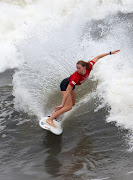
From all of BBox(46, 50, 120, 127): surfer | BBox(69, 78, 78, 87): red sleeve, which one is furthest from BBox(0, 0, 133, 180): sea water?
BBox(69, 78, 78, 87): red sleeve

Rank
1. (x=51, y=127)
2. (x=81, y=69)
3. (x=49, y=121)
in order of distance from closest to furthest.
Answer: (x=81, y=69) < (x=51, y=127) < (x=49, y=121)

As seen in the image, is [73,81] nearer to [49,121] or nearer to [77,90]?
[49,121]

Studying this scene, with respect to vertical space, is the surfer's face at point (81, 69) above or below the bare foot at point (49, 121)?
above

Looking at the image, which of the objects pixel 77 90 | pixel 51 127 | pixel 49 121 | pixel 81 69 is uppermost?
pixel 77 90

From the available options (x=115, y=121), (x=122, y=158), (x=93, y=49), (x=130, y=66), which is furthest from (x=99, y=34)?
(x=122, y=158)

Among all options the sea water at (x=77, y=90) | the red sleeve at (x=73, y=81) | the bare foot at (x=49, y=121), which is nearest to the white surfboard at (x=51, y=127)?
the bare foot at (x=49, y=121)

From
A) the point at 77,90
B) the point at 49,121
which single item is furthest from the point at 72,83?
the point at 77,90

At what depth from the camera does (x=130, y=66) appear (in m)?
8.05

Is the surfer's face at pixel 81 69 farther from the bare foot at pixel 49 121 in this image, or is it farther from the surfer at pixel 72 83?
the bare foot at pixel 49 121

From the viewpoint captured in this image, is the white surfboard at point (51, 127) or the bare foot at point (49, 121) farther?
the bare foot at point (49, 121)

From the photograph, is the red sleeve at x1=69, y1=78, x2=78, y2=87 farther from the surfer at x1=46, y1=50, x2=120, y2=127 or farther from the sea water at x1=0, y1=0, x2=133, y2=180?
the sea water at x1=0, y1=0, x2=133, y2=180

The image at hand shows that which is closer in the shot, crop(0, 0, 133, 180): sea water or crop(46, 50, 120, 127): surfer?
crop(0, 0, 133, 180): sea water

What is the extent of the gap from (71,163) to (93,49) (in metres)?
5.70

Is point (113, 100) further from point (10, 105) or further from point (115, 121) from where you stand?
point (10, 105)
